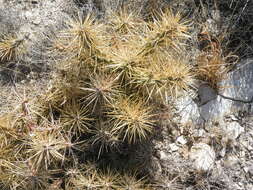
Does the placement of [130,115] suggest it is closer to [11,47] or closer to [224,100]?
[224,100]

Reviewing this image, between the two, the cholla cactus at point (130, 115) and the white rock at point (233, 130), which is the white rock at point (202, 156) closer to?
the white rock at point (233, 130)

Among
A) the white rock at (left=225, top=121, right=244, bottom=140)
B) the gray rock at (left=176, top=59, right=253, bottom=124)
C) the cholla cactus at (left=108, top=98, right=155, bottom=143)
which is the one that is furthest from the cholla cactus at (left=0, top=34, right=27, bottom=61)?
the white rock at (left=225, top=121, right=244, bottom=140)

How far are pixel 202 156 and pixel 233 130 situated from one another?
0.33 m

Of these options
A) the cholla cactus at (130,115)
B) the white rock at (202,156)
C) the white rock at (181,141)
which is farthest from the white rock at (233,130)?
the cholla cactus at (130,115)

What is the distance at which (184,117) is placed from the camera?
2.97 meters

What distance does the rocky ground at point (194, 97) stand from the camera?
9.45 ft

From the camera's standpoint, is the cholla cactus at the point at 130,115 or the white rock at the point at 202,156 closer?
the cholla cactus at the point at 130,115

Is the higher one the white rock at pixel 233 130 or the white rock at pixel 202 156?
the white rock at pixel 233 130

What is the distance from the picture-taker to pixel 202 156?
2895 millimetres

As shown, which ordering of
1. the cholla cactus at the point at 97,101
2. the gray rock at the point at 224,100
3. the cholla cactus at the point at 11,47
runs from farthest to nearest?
the gray rock at the point at 224,100 < the cholla cactus at the point at 11,47 < the cholla cactus at the point at 97,101

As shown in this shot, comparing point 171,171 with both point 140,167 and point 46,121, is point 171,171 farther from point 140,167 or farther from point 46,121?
point 46,121

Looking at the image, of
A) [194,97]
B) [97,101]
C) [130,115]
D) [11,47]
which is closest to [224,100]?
[194,97]

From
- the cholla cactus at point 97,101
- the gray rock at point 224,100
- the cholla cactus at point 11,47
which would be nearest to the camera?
the cholla cactus at point 97,101

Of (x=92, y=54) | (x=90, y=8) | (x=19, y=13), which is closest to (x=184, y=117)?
(x=92, y=54)
